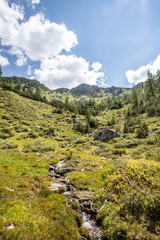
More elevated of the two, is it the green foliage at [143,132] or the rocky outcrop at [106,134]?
the green foliage at [143,132]

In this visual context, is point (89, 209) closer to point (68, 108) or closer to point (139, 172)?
point (139, 172)

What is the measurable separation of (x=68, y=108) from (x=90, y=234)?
10735 cm

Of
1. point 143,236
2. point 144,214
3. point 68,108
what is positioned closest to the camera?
point 143,236

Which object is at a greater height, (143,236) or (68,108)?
(68,108)

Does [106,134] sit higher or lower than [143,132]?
lower

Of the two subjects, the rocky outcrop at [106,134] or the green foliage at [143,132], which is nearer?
the green foliage at [143,132]

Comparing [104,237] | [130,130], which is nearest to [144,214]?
[104,237]

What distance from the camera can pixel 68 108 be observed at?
11100 centimetres

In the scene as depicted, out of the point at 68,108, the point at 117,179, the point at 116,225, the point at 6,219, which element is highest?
the point at 68,108

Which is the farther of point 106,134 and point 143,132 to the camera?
point 106,134

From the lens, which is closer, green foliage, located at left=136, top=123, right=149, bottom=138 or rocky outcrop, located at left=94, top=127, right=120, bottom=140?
green foliage, located at left=136, top=123, right=149, bottom=138

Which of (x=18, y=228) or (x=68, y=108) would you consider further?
(x=68, y=108)

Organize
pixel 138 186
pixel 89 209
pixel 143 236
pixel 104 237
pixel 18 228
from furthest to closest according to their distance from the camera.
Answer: pixel 138 186 → pixel 89 209 → pixel 104 237 → pixel 143 236 → pixel 18 228

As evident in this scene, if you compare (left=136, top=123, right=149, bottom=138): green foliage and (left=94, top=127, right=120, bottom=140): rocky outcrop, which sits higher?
(left=136, top=123, right=149, bottom=138): green foliage
